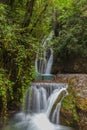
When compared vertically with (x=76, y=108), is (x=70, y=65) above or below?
above

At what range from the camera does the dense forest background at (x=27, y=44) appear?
5.57m

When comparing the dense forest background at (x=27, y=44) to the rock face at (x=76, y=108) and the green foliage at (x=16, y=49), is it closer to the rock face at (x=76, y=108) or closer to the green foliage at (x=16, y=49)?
the green foliage at (x=16, y=49)

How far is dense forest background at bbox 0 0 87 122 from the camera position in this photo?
5.57 meters

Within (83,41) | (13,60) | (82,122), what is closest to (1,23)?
(13,60)

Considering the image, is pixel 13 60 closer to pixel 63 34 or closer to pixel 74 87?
pixel 74 87

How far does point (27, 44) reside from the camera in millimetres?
6035

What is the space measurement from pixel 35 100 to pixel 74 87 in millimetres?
1415

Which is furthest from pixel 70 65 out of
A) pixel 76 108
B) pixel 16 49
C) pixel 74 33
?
pixel 16 49

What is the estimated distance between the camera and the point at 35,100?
809 cm

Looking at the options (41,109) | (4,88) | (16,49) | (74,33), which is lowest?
(41,109)

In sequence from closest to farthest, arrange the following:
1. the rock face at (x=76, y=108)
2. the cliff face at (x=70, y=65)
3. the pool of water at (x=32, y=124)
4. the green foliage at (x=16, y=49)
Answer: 1. the green foliage at (x=16, y=49)
2. the rock face at (x=76, y=108)
3. the pool of water at (x=32, y=124)
4. the cliff face at (x=70, y=65)

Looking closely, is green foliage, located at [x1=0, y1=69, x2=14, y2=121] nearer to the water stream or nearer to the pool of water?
the pool of water

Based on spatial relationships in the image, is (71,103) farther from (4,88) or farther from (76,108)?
(4,88)

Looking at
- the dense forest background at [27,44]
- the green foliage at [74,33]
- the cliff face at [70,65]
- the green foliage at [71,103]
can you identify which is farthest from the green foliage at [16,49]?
the cliff face at [70,65]
